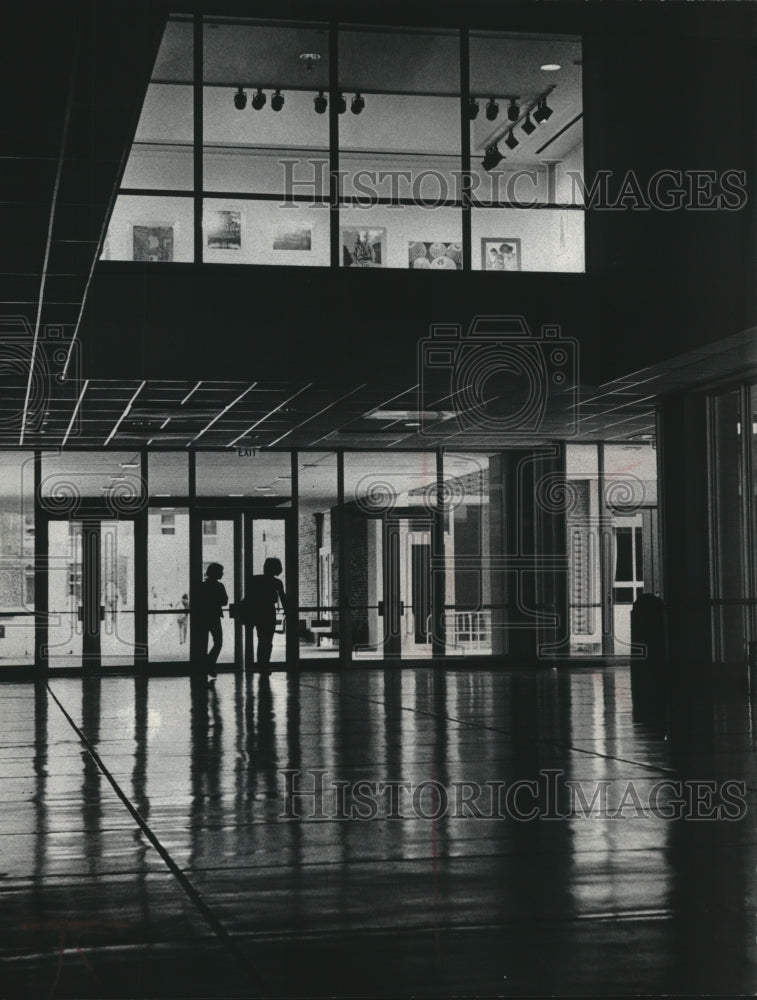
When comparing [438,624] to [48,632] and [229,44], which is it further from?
[229,44]

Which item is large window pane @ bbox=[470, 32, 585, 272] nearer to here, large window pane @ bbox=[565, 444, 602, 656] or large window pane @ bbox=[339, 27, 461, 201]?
large window pane @ bbox=[339, 27, 461, 201]

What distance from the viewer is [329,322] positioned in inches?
602

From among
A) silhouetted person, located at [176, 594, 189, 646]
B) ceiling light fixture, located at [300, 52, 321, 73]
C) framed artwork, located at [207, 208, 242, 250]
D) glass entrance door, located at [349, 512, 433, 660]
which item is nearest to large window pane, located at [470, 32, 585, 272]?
ceiling light fixture, located at [300, 52, 321, 73]

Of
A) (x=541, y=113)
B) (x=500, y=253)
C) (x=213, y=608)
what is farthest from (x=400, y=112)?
(x=213, y=608)

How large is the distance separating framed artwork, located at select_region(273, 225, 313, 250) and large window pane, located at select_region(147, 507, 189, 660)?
689 centimetres

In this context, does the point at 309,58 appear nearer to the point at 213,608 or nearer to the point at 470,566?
the point at 213,608

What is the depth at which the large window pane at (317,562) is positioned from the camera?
21.8 m

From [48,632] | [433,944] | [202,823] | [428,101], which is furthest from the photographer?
[48,632]

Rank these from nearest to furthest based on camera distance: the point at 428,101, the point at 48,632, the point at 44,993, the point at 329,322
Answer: the point at 44,993 → the point at 329,322 → the point at 428,101 → the point at 48,632

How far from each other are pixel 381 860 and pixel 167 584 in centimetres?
1601

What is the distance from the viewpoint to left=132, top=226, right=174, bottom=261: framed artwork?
50.1 feet

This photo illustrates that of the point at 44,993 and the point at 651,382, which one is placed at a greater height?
the point at 651,382

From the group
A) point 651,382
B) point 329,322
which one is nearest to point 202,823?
point 329,322

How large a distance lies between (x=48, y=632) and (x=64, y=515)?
1.87m
